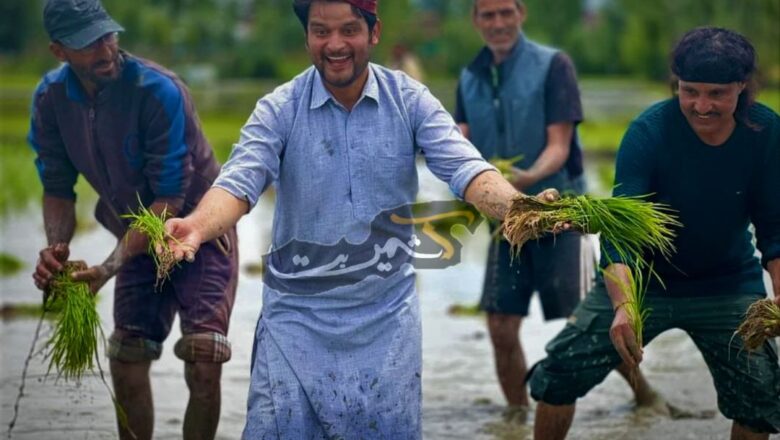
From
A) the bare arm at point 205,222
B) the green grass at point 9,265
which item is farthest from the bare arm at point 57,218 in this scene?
the green grass at point 9,265

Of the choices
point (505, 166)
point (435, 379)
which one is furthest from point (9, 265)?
point (505, 166)

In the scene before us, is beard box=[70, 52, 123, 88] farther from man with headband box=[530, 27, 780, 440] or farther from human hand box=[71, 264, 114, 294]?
man with headband box=[530, 27, 780, 440]

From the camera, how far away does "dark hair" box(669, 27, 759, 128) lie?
5656mm

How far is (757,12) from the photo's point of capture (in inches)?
1146

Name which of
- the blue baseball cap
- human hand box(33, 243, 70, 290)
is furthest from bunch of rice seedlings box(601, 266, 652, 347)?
the blue baseball cap

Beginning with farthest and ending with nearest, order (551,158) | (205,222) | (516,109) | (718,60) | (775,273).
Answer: (516,109) → (551,158) → (775,273) → (718,60) → (205,222)

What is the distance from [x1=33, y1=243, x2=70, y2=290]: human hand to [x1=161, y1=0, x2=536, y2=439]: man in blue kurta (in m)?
1.04

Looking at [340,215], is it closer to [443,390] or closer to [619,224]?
[619,224]

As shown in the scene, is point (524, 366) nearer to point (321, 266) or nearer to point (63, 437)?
point (63, 437)

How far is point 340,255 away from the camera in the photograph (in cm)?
533

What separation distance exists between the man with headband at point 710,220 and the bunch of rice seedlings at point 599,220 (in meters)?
0.22

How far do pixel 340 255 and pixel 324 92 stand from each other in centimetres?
55

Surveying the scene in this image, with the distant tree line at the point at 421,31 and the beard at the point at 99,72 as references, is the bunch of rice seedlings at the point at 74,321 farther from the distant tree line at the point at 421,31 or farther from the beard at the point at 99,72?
the distant tree line at the point at 421,31

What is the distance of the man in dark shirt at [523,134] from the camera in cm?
764
